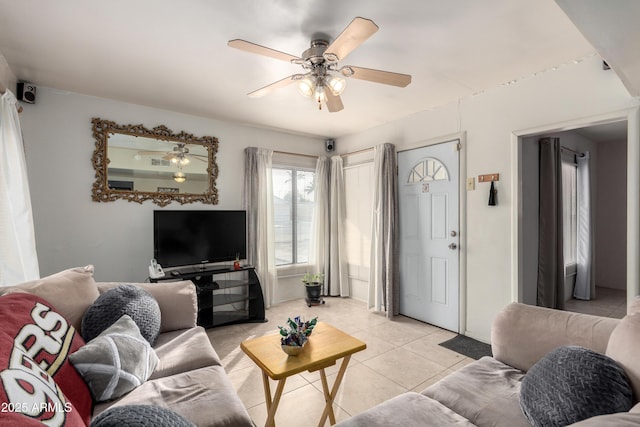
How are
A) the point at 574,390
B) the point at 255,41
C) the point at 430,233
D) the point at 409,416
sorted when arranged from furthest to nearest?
the point at 430,233, the point at 255,41, the point at 409,416, the point at 574,390

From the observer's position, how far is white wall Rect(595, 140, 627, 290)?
493 centimetres

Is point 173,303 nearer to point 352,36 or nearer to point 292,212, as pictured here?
point 352,36

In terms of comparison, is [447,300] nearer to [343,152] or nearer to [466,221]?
[466,221]

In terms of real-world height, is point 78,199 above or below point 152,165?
below

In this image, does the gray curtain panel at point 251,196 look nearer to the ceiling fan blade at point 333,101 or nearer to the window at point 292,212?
the window at point 292,212

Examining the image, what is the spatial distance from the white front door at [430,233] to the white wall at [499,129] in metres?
0.17

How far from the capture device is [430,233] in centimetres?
367

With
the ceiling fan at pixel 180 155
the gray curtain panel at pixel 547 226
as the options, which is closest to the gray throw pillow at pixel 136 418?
the ceiling fan at pixel 180 155

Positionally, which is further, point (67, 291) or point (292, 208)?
point (292, 208)

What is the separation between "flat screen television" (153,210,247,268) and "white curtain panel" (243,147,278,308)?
22cm

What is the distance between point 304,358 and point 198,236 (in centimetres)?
235

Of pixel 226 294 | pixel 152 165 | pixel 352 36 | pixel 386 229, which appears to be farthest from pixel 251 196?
pixel 352 36

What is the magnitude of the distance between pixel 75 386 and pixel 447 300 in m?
3.34

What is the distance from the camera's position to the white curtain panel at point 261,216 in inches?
163
